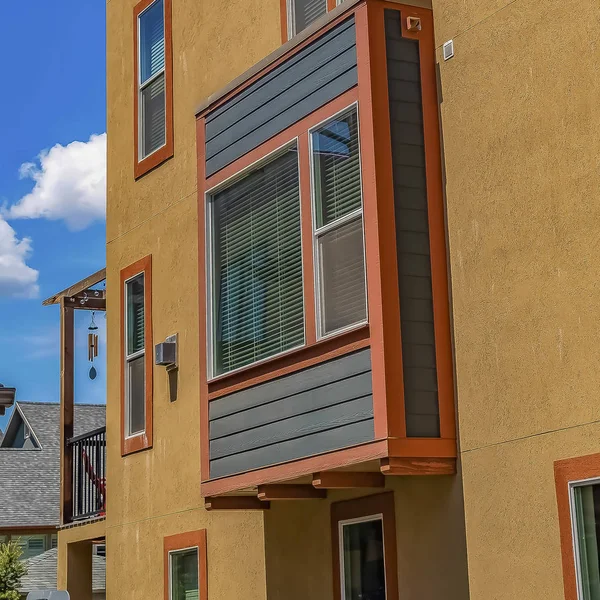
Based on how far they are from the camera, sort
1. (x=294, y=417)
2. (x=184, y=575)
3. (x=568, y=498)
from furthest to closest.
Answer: (x=184, y=575) → (x=294, y=417) → (x=568, y=498)

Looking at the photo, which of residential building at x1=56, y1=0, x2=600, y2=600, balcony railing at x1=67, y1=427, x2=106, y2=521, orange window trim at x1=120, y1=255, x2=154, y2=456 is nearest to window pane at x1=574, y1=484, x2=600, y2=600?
residential building at x1=56, y1=0, x2=600, y2=600

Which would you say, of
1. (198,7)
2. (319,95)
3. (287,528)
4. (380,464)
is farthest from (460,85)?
(198,7)

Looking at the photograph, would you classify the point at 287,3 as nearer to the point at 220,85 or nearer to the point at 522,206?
the point at 220,85

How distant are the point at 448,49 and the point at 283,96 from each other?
159 centimetres

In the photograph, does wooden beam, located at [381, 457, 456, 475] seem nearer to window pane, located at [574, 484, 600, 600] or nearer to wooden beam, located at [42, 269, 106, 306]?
window pane, located at [574, 484, 600, 600]

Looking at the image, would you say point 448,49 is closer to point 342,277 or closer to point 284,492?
point 342,277

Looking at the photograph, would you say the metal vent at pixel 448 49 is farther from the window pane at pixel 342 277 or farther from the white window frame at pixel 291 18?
the white window frame at pixel 291 18

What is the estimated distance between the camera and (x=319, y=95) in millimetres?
9500

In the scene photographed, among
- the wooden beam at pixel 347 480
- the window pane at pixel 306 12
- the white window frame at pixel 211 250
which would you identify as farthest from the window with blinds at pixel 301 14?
the wooden beam at pixel 347 480

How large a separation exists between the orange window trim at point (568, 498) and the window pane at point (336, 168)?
2601 millimetres

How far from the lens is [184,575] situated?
41.5ft

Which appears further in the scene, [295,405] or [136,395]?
[136,395]

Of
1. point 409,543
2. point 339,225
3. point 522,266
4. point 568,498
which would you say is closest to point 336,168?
point 339,225

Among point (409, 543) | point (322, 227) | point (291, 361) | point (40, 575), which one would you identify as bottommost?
point (409, 543)
